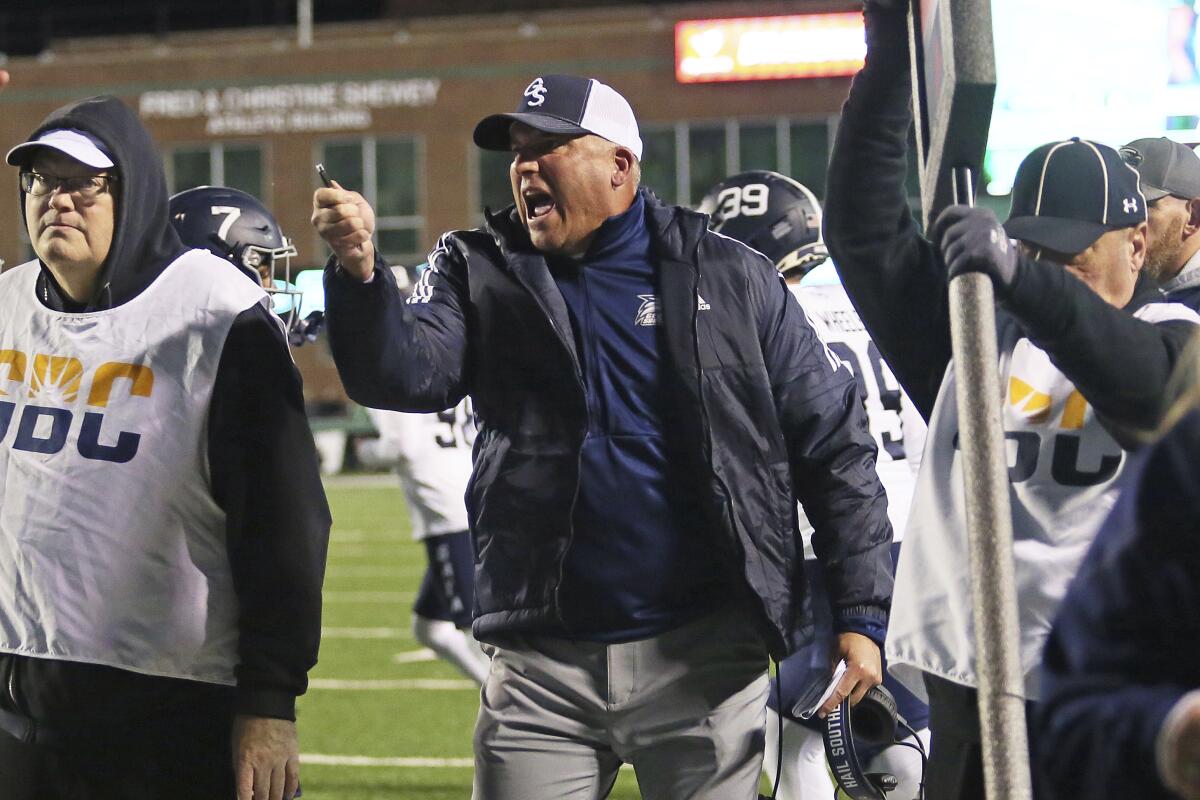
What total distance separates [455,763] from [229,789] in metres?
4.29

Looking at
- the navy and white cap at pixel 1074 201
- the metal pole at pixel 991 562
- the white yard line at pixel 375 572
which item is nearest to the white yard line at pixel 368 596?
the white yard line at pixel 375 572

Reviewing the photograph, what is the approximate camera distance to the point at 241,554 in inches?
121

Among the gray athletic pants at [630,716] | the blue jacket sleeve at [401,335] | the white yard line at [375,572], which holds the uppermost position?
the blue jacket sleeve at [401,335]

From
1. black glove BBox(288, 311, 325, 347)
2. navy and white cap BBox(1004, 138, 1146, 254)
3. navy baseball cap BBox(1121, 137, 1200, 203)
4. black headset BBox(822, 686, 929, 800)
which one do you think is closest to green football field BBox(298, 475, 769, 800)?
black glove BBox(288, 311, 325, 347)

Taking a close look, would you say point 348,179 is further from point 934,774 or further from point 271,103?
point 934,774

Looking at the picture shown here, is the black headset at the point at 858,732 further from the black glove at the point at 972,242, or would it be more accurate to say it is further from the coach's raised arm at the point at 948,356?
the black glove at the point at 972,242

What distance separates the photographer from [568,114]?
344 cm

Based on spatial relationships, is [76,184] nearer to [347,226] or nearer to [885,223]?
[347,226]

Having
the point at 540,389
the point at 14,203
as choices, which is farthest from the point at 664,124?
the point at 540,389

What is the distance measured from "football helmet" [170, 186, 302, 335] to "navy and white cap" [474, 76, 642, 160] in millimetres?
1760

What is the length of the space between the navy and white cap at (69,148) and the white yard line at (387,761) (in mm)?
4569

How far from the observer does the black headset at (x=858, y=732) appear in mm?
3838

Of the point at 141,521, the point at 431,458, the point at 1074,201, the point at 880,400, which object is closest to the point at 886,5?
the point at 1074,201

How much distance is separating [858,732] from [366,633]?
26.4 feet
